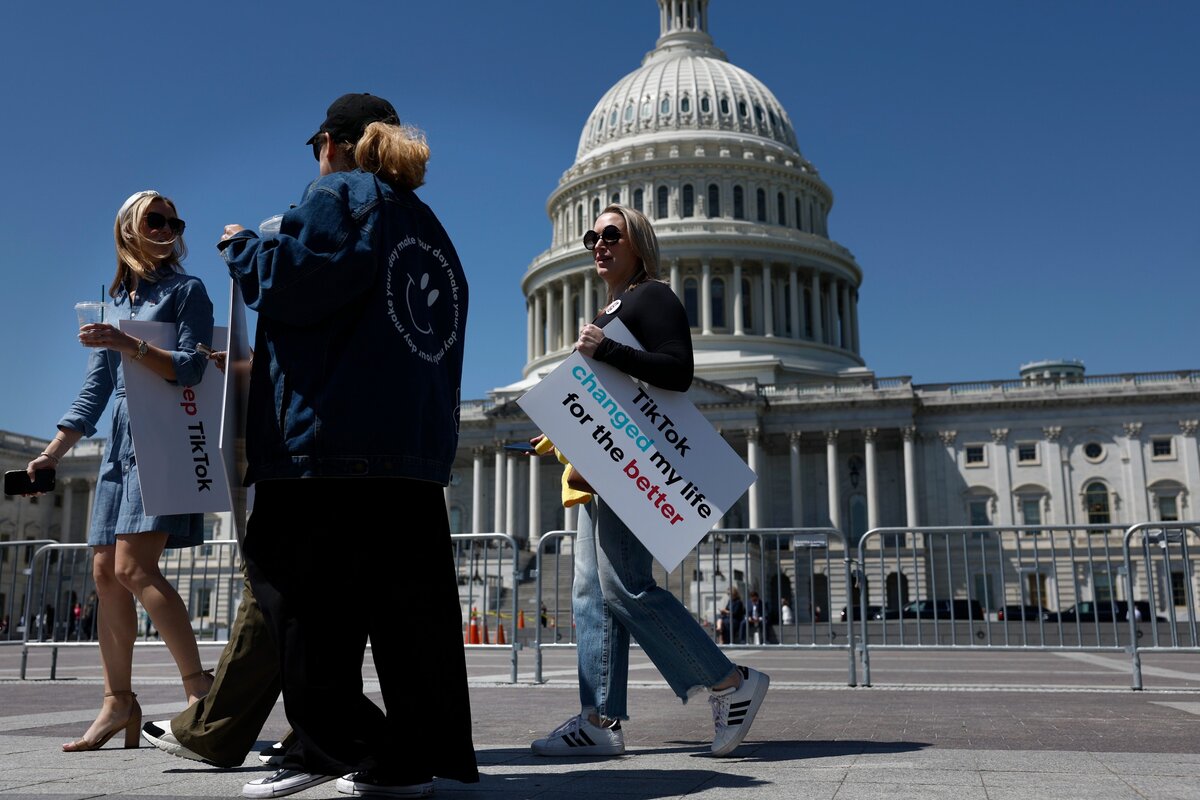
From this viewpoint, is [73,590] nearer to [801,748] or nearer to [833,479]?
[801,748]

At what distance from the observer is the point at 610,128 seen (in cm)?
8288

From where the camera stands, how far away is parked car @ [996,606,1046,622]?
1208cm

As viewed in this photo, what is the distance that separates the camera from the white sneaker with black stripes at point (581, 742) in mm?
5422

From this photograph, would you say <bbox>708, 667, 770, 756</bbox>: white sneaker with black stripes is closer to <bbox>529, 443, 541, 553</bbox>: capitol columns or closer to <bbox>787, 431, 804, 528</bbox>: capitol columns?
<bbox>787, 431, 804, 528</bbox>: capitol columns

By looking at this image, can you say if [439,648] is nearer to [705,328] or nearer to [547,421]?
[547,421]

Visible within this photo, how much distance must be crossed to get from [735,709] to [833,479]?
5715 cm

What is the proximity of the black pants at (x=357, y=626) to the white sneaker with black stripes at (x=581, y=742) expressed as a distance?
159 centimetres

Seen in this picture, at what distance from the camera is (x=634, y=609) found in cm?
551

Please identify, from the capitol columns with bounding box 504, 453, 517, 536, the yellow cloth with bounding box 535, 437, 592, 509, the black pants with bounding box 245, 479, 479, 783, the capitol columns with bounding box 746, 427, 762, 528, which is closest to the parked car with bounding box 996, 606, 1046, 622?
the yellow cloth with bounding box 535, 437, 592, 509

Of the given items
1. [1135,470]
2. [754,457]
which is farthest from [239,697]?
[1135,470]

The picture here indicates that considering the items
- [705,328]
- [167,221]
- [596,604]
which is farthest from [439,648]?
[705,328]

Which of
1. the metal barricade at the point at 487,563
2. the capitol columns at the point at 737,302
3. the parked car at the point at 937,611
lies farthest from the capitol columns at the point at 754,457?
the parked car at the point at 937,611

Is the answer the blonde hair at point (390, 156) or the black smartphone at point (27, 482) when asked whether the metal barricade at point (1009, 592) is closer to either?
the black smartphone at point (27, 482)

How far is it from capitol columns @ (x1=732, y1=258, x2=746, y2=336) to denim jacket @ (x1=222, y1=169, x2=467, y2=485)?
68.0 meters
